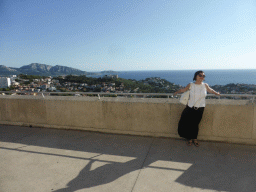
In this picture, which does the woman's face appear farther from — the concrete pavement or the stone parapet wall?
the concrete pavement

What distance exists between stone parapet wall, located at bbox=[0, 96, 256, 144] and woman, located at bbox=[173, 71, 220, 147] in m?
0.32

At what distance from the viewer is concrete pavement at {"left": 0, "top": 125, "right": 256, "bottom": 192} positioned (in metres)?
2.66

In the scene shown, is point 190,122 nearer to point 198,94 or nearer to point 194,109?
point 194,109

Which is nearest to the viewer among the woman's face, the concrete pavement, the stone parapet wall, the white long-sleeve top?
the concrete pavement

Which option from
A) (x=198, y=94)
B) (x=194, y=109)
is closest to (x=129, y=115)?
(x=194, y=109)

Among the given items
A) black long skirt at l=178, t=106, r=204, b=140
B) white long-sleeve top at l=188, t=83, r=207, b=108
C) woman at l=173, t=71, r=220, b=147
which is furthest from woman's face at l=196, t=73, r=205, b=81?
black long skirt at l=178, t=106, r=204, b=140

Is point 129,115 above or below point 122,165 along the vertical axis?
above

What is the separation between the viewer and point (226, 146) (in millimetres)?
3820

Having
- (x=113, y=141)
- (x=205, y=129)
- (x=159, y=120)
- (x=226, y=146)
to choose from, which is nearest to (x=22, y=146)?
(x=113, y=141)

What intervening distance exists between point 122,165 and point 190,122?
5.87 feet

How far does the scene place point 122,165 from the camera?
10.6ft

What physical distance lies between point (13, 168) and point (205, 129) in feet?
13.5

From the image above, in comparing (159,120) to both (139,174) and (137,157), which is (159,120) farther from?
(139,174)

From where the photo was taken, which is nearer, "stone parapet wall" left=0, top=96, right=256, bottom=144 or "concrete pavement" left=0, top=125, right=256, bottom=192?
"concrete pavement" left=0, top=125, right=256, bottom=192
